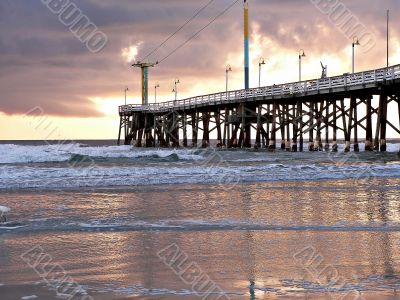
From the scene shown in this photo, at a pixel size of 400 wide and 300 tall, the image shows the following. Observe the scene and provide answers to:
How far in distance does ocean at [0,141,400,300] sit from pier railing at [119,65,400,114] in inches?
580

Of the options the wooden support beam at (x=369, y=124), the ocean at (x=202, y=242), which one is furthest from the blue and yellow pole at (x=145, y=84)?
the ocean at (x=202, y=242)

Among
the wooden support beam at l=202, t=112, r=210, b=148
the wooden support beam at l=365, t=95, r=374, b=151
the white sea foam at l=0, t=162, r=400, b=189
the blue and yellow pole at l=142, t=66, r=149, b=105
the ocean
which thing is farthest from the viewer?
the blue and yellow pole at l=142, t=66, r=149, b=105

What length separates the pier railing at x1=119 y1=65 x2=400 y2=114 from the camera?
30438 mm

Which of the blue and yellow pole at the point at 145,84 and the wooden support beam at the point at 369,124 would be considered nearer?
the wooden support beam at the point at 369,124

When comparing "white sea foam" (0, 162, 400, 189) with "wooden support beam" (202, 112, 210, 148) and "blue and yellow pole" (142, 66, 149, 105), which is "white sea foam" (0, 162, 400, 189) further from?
"blue and yellow pole" (142, 66, 149, 105)

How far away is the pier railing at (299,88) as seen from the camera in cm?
3044

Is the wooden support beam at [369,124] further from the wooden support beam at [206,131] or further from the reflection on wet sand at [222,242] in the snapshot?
the wooden support beam at [206,131]

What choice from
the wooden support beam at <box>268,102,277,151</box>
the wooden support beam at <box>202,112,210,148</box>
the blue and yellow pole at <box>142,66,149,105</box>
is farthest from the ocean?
the blue and yellow pole at <box>142,66,149,105</box>

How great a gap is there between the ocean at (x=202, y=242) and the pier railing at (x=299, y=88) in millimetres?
14739

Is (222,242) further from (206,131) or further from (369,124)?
(206,131)

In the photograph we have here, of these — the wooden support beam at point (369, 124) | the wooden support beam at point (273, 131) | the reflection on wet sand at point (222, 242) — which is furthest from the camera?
the wooden support beam at point (273, 131)

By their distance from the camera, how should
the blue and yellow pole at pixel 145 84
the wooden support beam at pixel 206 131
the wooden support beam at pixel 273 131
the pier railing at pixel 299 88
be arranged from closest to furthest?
the pier railing at pixel 299 88 < the wooden support beam at pixel 273 131 < the wooden support beam at pixel 206 131 < the blue and yellow pole at pixel 145 84

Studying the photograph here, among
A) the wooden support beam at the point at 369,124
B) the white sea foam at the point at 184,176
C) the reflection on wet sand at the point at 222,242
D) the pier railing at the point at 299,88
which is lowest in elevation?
the reflection on wet sand at the point at 222,242

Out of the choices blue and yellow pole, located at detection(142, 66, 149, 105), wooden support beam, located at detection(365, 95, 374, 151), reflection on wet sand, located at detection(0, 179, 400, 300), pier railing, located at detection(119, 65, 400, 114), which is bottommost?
reflection on wet sand, located at detection(0, 179, 400, 300)
